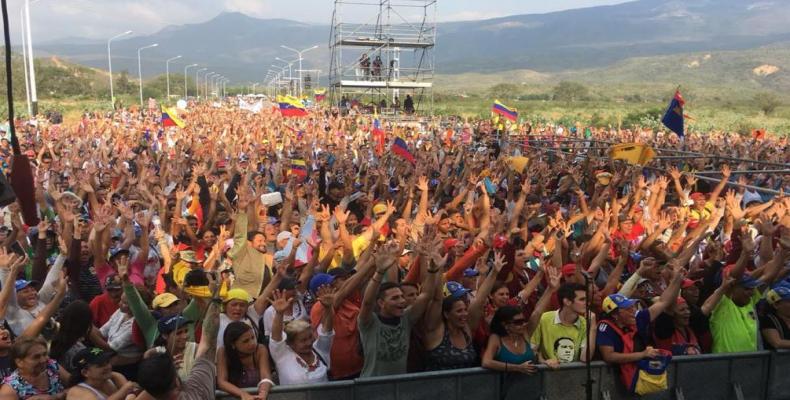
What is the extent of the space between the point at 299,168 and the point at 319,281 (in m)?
7.56

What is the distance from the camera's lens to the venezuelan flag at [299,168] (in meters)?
12.4

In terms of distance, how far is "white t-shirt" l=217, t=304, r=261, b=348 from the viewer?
189 inches

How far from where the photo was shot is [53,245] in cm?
678

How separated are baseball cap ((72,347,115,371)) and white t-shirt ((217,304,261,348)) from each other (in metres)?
0.74

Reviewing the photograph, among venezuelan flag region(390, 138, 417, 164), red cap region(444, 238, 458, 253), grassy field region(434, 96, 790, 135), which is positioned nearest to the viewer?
red cap region(444, 238, 458, 253)

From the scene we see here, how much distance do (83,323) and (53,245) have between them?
2.31 metres

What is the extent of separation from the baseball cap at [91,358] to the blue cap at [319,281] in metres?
1.52

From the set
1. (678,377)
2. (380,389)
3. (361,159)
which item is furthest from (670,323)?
(361,159)

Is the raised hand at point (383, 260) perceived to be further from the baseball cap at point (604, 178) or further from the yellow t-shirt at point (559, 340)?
the baseball cap at point (604, 178)

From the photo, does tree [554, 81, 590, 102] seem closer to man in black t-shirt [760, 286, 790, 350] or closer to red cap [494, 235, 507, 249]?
red cap [494, 235, 507, 249]

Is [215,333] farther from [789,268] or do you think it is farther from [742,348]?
[789,268]

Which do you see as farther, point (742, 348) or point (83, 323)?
point (742, 348)

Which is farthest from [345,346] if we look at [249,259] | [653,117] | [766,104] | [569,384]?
[766,104]

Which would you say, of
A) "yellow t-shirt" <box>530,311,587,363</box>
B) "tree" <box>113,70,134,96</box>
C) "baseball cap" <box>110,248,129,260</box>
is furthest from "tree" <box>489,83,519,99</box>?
"yellow t-shirt" <box>530,311,587,363</box>
